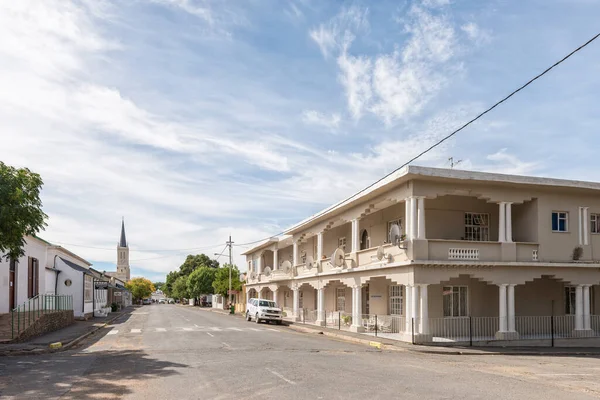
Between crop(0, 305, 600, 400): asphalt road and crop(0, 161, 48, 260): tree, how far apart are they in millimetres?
4234

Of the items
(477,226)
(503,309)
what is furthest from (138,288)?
(503,309)

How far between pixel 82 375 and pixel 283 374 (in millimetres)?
4903

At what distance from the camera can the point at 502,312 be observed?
2473cm

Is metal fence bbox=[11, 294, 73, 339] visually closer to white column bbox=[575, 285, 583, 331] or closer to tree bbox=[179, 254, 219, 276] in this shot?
white column bbox=[575, 285, 583, 331]

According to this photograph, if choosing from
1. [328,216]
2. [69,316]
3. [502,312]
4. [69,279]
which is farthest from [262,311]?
[502,312]

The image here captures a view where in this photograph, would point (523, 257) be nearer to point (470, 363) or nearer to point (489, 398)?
point (470, 363)

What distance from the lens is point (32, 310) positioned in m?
25.2

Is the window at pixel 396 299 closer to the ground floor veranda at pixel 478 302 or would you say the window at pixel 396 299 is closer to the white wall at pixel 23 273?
the ground floor veranda at pixel 478 302

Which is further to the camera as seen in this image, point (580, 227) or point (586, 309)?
point (580, 227)

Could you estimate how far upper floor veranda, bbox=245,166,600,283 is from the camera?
23969 millimetres

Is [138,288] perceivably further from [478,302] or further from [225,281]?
[478,302]

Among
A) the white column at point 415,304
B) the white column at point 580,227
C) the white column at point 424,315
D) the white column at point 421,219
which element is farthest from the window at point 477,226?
the white column at point 415,304

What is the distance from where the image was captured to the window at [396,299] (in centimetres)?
2884

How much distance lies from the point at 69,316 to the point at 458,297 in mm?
23672
